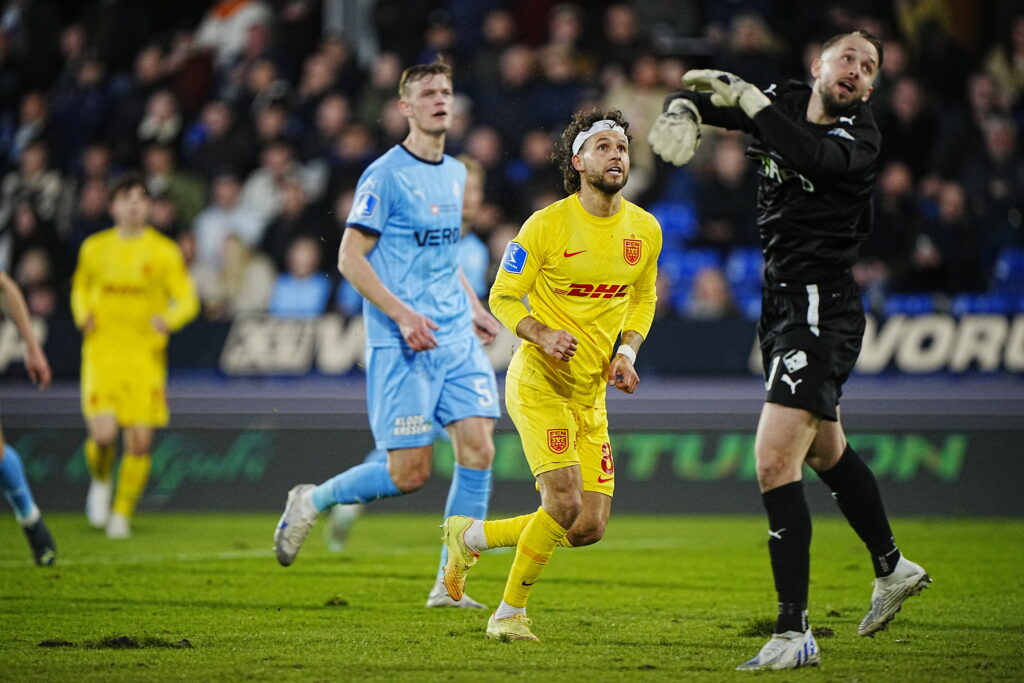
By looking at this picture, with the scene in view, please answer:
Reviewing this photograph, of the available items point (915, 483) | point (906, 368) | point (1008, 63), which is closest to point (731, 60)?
point (1008, 63)

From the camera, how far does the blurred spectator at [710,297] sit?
12133mm

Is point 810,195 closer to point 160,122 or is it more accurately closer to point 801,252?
point 801,252

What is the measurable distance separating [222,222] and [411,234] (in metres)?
7.32

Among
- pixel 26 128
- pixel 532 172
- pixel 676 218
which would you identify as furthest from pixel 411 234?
pixel 26 128

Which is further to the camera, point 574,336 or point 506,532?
point 506,532

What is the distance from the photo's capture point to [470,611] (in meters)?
6.91

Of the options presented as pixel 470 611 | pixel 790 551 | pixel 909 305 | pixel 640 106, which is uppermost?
pixel 640 106

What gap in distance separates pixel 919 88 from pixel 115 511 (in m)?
8.61

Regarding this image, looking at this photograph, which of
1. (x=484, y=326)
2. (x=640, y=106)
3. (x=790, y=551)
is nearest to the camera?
(x=790, y=551)

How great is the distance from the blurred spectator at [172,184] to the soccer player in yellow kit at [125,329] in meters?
3.12

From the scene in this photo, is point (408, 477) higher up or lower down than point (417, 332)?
lower down

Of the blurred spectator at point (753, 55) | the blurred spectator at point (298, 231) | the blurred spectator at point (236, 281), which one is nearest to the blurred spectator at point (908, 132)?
the blurred spectator at point (753, 55)

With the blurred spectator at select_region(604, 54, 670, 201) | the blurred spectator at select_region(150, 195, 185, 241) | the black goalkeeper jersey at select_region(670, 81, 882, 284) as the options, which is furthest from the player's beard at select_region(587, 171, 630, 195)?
the blurred spectator at select_region(150, 195, 185, 241)

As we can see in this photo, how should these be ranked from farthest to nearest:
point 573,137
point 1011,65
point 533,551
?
point 1011,65, point 573,137, point 533,551
